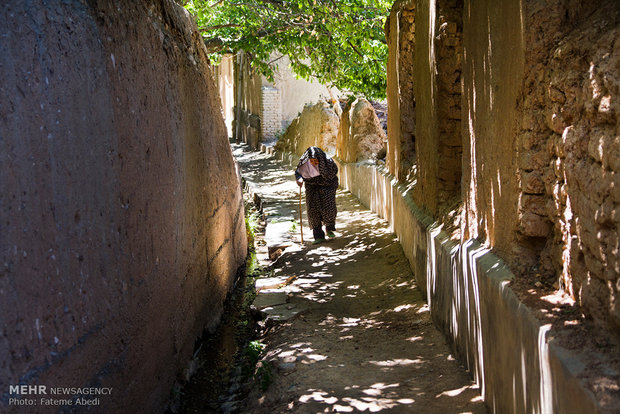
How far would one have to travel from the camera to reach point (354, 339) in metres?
5.43

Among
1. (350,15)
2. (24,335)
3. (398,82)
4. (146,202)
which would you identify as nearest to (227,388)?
(146,202)

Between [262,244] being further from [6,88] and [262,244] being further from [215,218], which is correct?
[6,88]

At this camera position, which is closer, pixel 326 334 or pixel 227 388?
pixel 227 388

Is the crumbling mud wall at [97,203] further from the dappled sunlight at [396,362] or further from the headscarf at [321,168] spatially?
the headscarf at [321,168]

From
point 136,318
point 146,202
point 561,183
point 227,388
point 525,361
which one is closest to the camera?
point 525,361

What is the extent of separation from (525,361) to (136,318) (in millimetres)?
2074

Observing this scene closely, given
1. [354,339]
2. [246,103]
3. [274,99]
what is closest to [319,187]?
[354,339]

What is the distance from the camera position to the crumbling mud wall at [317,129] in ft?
53.4

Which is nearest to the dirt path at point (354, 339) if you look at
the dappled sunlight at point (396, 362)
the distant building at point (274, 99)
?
the dappled sunlight at point (396, 362)

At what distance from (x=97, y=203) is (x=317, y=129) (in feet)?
44.4

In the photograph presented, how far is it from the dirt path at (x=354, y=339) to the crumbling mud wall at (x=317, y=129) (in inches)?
277

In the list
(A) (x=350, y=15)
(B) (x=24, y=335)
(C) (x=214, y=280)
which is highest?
(A) (x=350, y=15)

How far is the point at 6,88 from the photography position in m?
2.49

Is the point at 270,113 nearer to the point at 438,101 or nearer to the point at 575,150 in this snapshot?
the point at 438,101
